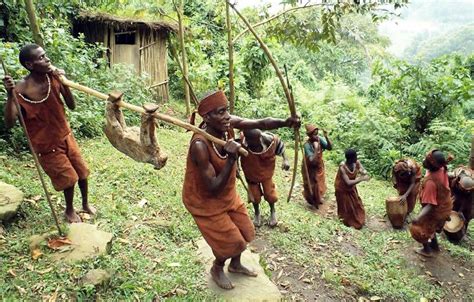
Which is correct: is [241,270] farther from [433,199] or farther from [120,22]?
[120,22]

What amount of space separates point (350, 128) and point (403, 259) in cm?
776

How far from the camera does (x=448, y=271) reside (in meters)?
6.04

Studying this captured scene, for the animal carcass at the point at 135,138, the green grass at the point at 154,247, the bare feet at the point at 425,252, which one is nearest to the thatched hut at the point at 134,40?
the green grass at the point at 154,247

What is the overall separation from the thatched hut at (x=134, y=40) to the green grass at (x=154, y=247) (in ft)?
18.0

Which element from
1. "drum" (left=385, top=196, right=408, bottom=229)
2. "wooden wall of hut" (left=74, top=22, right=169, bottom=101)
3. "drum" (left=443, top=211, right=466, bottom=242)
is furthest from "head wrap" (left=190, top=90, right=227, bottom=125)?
"wooden wall of hut" (left=74, top=22, right=169, bottom=101)

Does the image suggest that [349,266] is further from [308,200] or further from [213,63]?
[213,63]

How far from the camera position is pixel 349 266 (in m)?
5.73

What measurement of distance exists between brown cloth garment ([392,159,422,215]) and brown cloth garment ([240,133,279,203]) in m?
2.37

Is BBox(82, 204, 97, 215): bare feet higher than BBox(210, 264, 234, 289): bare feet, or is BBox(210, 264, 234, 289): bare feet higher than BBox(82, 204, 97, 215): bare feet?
BBox(82, 204, 97, 215): bare feet

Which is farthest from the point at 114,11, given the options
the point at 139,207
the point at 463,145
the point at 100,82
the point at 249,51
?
the point at 463,145

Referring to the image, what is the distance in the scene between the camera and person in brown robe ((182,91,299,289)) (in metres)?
3.73

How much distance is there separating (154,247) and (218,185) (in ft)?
5.52

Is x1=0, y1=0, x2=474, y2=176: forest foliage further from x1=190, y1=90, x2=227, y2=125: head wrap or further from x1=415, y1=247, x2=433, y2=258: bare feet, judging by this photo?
x1=190, y1=90, x2=227, y2=125: head wrap

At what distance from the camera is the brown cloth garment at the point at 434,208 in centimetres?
579
